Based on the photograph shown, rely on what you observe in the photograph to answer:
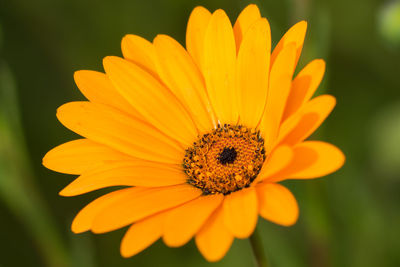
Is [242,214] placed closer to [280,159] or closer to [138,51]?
[280,159]

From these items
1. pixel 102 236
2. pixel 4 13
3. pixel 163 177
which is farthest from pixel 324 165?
pixel 4 13

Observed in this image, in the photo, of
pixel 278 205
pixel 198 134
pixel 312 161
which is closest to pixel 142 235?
Answer: pixel 278 205

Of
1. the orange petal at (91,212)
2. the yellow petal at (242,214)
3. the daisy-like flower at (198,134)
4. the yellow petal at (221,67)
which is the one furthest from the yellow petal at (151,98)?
the yellow petal at (242,214)

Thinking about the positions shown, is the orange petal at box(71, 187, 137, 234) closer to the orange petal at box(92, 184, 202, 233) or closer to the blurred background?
the orange petal at box(92, 184, 202, 233)

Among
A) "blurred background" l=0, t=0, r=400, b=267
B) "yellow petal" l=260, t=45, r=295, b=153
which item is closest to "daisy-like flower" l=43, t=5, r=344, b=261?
"yellow petal" l=260, t=45, r=295, b=153

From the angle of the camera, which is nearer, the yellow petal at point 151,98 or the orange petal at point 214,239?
the orange petal at point 214,239

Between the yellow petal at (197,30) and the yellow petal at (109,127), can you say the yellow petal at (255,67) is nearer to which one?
the yellow petal at (197,30)

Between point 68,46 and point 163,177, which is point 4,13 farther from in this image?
point 163,177
